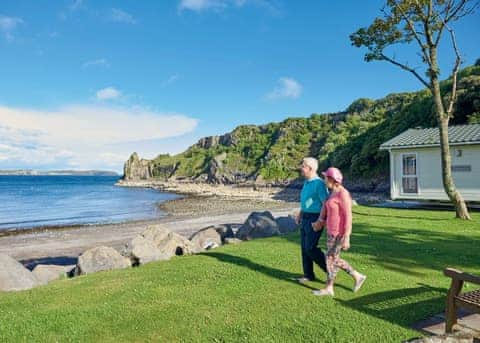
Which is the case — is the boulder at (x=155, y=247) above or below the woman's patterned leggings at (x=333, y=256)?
below

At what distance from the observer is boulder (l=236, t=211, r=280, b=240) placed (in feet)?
39.1

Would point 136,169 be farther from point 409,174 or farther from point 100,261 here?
point 100,261

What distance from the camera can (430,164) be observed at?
59.4ft

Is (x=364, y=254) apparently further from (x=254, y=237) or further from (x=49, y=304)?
(x=49, y=304)

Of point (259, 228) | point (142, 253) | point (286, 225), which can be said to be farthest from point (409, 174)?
point (142, 253)

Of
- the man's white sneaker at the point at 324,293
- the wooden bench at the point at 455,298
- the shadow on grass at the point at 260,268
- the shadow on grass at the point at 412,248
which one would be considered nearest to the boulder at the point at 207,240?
the shadow on grass at the point at 412,248

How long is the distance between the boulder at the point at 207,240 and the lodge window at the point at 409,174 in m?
11.3

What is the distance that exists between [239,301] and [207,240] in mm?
6677

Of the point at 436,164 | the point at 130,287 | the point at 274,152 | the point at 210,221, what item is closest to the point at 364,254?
the point at 130,287

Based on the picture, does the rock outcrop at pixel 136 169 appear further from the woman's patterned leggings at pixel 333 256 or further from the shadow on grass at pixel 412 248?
the woman's patterned leggings at pixel 333 256

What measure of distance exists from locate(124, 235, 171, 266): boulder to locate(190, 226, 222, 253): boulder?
1.63 metres

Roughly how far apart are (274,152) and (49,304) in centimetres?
7828

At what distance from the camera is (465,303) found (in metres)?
3.68

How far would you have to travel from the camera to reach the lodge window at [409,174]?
18719mm
